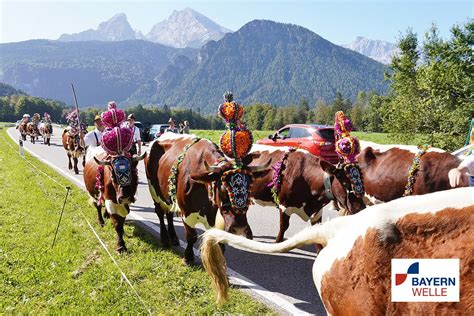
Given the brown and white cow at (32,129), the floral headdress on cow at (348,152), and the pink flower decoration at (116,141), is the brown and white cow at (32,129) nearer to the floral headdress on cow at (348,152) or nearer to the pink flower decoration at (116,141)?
the pink flower decoration at (116,141)

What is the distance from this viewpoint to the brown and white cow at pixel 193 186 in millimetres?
4715

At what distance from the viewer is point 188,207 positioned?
5582 mm

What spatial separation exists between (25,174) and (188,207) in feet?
33.5

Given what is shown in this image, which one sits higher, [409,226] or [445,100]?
[445,100]

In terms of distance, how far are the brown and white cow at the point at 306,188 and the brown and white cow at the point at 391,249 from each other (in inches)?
148

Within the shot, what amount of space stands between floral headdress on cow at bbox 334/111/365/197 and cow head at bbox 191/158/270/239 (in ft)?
5.24

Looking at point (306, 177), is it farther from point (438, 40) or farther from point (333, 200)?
point (438, 40)

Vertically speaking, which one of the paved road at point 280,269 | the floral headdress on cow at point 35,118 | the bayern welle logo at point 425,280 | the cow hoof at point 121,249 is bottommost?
the paved road at point 280,269

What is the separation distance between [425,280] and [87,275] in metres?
4.66

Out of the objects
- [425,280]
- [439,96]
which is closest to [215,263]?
[425,280]

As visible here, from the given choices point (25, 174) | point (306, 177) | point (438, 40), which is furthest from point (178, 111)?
point (306, 177)

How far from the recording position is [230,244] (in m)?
2.60

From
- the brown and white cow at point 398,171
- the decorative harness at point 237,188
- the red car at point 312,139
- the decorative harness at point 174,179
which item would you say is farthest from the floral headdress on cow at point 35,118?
the decorative harness at point 237,188

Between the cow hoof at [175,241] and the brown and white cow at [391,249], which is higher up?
the brown and white cow at [391,249]
